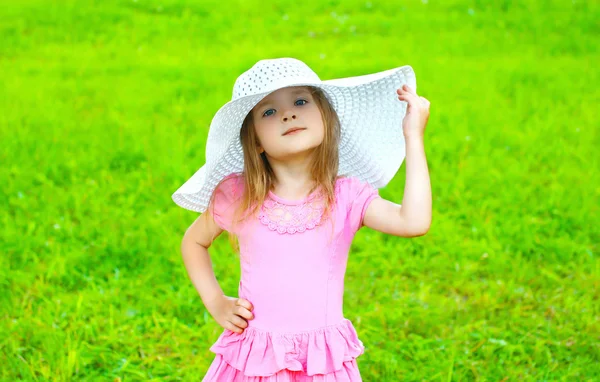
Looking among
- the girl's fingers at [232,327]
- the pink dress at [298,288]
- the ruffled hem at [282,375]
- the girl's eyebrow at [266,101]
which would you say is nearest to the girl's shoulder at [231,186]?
the pink dress at [298,288]

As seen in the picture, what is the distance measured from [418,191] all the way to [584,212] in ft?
9.31

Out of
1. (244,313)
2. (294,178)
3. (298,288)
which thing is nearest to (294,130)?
(294,178)

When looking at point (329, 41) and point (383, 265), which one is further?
point (329, 41)

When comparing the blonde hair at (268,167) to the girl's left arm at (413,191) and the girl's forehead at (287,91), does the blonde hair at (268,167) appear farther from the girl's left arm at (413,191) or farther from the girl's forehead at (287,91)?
the girl's left arm at (413,191)

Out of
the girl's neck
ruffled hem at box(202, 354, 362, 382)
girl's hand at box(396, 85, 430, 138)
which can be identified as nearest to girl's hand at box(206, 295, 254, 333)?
ruffled hem at box(202, 354, 362, 382)

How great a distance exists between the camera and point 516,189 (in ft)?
16.1

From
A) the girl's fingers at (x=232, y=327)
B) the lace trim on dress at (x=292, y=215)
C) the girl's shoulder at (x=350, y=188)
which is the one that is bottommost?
the girl's fingers at (x=232, y=327)

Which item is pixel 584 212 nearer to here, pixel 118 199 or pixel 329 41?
pixel 118 199

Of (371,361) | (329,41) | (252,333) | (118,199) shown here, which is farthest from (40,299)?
(329,41)

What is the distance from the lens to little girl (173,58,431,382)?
2131 millimetres

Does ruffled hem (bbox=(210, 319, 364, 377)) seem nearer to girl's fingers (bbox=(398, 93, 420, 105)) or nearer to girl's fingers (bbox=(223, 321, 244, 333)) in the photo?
girl's fingers (bbox=(223, 321, 244, 333))

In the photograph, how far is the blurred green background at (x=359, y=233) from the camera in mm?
3439

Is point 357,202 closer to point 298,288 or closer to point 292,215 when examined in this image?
point 292,215

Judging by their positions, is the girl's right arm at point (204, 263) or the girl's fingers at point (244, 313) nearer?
the girl's fingers at point (244, 313)
